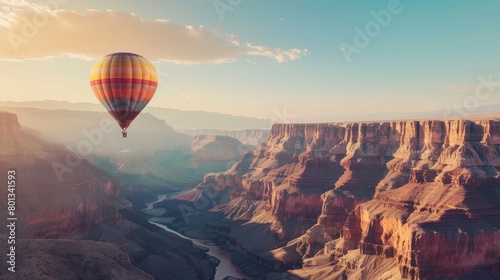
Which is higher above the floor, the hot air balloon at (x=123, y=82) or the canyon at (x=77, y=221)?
the hot air balloon at (x=123, y=82)

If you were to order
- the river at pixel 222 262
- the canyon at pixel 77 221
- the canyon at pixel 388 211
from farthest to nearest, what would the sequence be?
the river at pixel 222 262, the canyon at pixel 388 211, the canyon at pixel 77 221

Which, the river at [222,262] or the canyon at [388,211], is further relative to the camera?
the river at [222,262]

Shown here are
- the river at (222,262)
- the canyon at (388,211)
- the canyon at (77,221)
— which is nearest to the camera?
the canyon at (77,221)

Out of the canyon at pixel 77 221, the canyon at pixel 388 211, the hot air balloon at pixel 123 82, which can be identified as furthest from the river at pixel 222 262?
the hot air balloon at pixel 123 82

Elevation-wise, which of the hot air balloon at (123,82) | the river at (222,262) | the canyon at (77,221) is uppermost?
the hot air balloon at (123,82)

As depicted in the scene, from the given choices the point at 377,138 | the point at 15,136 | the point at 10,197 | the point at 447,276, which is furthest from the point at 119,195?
the point at 447,276

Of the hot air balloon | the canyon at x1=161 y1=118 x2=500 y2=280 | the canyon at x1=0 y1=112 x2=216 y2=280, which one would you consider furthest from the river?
the hot air balloon

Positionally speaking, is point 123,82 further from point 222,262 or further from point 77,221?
point 222,262

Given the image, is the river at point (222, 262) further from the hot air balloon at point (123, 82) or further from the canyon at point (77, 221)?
the hot air balloon at point (123, 82)

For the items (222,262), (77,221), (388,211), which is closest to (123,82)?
(77,221)
